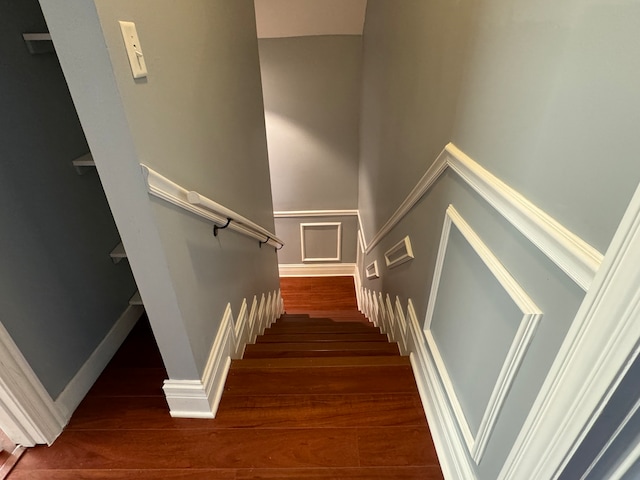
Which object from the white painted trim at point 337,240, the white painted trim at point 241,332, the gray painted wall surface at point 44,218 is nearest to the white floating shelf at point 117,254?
the gray painted wall surface at point 44,218

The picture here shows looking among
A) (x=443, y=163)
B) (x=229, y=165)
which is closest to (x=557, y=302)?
(x=443, y=163)

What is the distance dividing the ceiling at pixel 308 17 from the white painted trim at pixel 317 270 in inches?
114

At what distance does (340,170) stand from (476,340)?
139 inches

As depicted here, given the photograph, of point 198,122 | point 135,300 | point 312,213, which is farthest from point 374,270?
point 198,122

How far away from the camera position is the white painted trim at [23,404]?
1.15 meters

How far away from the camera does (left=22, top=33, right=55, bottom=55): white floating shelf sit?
45.7 inches

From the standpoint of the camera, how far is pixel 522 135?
0.80m

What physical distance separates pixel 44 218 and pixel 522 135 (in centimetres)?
155

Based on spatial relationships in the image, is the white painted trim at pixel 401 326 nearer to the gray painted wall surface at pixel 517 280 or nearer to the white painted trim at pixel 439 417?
the white painted trim at pixel 439 417

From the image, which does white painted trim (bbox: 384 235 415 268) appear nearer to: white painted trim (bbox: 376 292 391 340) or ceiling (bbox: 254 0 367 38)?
white painted trim (bbox: 376 292 391 340)

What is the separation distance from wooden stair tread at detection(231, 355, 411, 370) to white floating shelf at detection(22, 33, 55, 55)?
4.65ft

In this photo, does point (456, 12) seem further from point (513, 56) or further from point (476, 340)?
point (476, 340)

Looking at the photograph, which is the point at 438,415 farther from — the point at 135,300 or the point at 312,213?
the point at 312,213

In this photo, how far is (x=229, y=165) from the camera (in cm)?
169
